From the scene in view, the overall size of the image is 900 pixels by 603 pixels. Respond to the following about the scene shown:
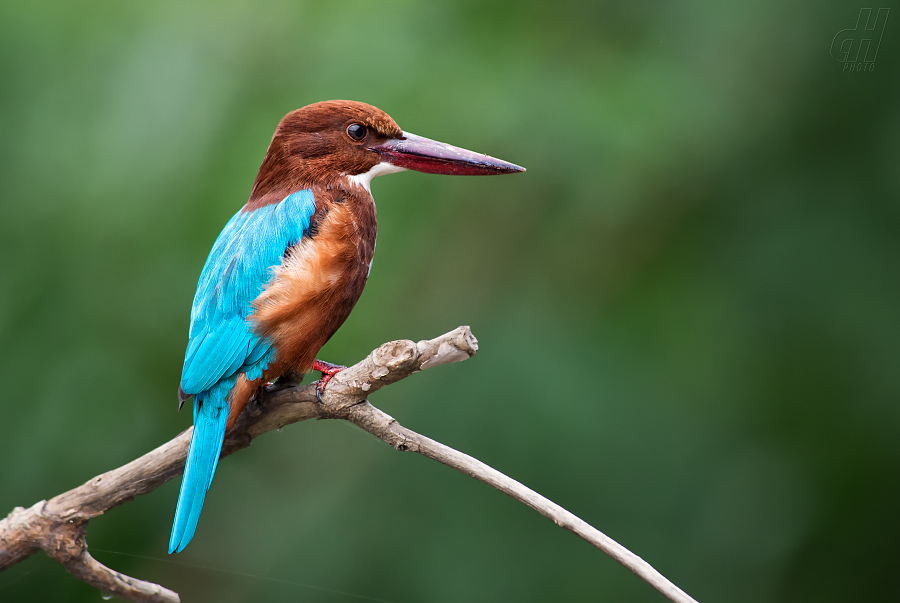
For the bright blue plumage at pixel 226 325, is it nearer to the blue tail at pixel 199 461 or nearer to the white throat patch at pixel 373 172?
the blue tail at pixel 199 461

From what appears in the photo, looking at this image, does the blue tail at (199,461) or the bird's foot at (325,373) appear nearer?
the blue tail at (199,461)

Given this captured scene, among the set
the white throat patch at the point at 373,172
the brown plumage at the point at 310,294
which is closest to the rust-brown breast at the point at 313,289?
the brown plumage at the point at 310,294

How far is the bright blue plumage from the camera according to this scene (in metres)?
1.31

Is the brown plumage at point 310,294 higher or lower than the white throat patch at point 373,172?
lower

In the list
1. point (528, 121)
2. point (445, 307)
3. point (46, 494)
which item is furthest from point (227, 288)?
point (528, 121)

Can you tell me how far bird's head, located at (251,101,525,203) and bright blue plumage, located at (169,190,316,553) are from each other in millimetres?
60

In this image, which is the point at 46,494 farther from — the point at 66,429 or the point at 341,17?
the point at 341,17

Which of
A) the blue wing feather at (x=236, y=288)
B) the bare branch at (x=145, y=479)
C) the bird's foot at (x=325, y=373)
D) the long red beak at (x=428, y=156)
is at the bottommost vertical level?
the bare branch at (x=145, y=479)

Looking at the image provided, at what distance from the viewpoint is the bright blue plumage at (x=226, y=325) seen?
1.31 meters

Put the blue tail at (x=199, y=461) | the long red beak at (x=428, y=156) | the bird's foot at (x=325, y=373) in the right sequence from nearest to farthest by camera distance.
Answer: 1. the blue tail at (x=199, y=461)
2. the bird's foot at (x=325, y=373)
3. the long red beak at (x=428, y=156)

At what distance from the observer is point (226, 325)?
1.41 metres

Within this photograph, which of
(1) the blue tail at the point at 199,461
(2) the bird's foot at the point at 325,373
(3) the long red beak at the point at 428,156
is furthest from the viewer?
(3) the long red beak at the point at 428,156

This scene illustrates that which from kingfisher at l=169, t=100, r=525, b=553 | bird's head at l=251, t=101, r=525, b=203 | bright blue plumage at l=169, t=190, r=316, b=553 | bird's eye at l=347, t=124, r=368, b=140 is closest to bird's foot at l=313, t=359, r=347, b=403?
kingfisher at l=169, t=100, r=525, b=553

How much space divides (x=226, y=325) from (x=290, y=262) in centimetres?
17
